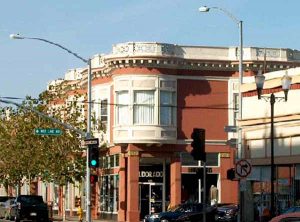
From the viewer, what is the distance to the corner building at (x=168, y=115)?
4866 centimetres

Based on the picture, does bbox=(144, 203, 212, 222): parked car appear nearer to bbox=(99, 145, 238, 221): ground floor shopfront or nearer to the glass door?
bbox=(99, 145, 238, 221): ground floor shopfront

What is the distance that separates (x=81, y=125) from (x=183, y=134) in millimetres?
7142

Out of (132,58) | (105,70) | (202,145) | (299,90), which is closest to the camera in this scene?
(202,145)

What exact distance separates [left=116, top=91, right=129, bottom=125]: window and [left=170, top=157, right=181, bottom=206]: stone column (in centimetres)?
410

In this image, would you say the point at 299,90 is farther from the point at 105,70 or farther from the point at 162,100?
the point at 105,70

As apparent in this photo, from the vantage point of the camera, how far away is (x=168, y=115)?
49.4m

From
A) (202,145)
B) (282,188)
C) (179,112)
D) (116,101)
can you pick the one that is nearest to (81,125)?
(116,101)

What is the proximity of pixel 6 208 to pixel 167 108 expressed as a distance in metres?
12.6

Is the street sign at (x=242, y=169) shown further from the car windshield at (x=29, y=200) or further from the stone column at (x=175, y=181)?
the stone column at (x=175, y=181)

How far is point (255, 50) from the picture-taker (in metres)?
50.4

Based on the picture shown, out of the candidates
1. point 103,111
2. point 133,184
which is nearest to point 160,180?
point 133,184

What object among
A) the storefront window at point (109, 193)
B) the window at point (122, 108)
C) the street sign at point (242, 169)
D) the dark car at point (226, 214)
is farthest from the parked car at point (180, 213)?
the street sign at point (242, 169)

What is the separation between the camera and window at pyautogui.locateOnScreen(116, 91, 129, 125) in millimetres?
48894

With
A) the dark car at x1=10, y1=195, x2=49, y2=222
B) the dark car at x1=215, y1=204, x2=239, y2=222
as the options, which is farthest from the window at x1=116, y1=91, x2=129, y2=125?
the dark car at x1=215, y1=204, x2=239, y2=222
